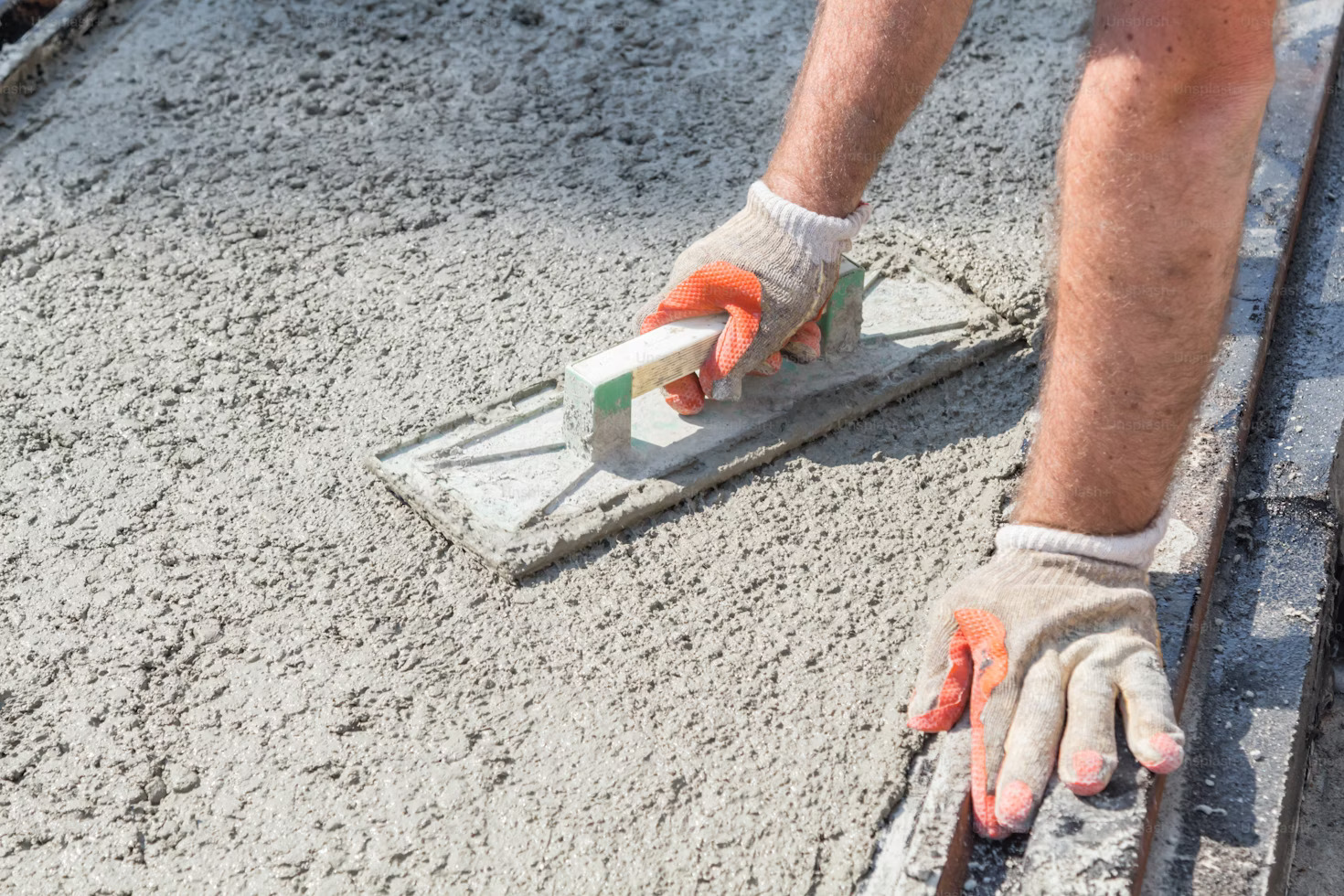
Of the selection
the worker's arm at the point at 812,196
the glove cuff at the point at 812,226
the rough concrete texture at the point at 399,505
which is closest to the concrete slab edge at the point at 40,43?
the rough concrete texture at the point at 399,505

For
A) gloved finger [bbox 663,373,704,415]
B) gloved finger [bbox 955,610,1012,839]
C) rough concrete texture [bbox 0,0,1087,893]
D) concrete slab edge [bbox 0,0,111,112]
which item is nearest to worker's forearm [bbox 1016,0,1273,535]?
gloved finger [bbox 955,610,1012,839]

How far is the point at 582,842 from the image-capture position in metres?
1.39

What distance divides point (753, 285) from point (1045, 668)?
2.35ft

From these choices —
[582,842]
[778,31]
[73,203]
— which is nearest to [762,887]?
[582,842]

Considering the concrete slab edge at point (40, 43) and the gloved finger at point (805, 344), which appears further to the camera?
the concrete slab edge at point (40, 43)

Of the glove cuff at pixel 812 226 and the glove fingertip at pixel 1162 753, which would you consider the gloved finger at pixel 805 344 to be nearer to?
the glove cuff at pixel 812 226

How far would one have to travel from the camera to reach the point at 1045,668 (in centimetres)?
144

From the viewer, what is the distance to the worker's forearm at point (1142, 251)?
4.35 feet

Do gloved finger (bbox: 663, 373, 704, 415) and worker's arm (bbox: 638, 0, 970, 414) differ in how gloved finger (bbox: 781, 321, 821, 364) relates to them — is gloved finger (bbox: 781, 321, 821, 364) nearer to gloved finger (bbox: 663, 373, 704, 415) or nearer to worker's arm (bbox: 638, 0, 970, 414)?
worker's arm (bbox: 638, 0, 970, 414)

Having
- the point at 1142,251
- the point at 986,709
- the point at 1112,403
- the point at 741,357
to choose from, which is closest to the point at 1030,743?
the point at 986,709

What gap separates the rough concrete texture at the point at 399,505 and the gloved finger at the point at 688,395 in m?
0.17

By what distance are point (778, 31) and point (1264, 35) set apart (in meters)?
1.71

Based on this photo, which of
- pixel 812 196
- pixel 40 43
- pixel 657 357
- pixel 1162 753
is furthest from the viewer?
pixel 40 43

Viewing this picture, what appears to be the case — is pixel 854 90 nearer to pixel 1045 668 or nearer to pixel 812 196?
pixel 812 196
